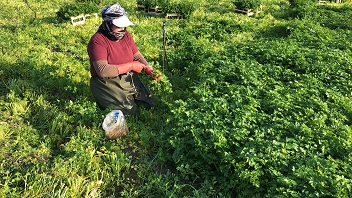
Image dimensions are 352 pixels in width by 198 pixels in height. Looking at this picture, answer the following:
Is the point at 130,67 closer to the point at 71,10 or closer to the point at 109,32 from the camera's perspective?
the point at 109,32

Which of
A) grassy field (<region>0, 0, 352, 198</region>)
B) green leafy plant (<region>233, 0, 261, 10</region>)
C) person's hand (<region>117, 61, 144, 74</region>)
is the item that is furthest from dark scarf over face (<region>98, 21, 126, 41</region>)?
green leafy plant (<region>233, 0, 261, 10</region>)

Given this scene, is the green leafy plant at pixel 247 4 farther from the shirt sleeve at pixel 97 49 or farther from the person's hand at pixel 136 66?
the shirt sleeve at pixel 97 49

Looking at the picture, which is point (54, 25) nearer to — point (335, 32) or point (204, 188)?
point (204, 188)

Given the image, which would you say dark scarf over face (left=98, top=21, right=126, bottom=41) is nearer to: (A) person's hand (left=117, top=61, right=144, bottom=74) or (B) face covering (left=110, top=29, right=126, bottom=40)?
(B) face covering (left=110, top=29, right=126, bottom=40)

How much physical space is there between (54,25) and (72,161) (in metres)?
7.98

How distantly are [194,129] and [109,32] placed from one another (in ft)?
7.45

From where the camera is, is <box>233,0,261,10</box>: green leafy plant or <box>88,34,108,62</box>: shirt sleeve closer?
<box>88,34,108,62</box>: shirt sleeve

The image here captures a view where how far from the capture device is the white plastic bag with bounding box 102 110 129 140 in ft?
15.5

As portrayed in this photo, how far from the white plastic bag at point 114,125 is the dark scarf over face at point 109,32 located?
136cm

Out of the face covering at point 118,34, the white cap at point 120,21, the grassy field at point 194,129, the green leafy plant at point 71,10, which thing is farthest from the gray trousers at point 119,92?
the green leafy plant at point 71,10

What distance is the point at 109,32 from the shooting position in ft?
16.7

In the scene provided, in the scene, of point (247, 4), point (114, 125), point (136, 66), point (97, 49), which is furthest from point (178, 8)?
point (114, 125)

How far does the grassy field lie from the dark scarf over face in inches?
50.8

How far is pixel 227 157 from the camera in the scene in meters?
3.90
